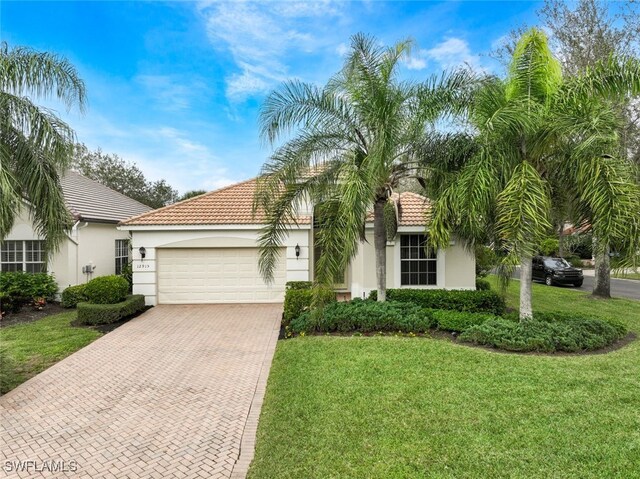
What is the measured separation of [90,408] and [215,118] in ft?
46.7

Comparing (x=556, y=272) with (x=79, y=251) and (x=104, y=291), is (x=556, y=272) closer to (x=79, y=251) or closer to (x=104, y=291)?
(x=104, y=291)

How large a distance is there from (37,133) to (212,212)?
25.5 feet

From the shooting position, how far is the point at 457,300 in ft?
36.4

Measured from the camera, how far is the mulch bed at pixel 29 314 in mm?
11055

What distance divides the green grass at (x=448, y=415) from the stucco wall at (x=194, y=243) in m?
6.20

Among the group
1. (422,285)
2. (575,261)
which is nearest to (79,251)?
(422,285)

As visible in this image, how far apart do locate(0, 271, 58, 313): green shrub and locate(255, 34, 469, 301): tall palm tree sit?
9028mm

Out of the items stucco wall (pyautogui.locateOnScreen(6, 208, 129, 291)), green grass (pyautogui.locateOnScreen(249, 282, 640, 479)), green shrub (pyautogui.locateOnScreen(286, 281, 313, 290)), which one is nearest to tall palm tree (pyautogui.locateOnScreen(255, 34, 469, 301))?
green grass (pyautogui.locateOnScreen(249, 282, 640, 479))

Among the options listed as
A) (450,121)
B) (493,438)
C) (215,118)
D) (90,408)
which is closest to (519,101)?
(450,121)

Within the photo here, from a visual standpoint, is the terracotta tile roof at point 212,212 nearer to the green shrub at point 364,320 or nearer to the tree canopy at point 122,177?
the green shrub at point 364,320

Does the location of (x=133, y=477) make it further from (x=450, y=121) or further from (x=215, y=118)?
(x=215, y=118)

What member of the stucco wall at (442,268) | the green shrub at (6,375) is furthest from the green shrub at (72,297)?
the stucco wall at (442,268)

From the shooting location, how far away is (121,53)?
1123cm

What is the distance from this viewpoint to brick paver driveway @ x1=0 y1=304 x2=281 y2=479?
405 cm
